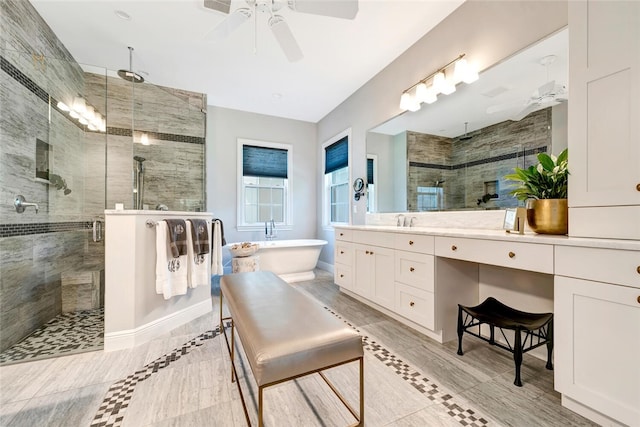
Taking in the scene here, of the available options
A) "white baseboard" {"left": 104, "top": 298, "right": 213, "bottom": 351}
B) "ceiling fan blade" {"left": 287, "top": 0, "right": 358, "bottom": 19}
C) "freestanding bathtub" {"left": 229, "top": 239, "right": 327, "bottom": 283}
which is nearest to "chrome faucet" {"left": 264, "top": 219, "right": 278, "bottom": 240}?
"freestanding bathtub" {"left": 229, "top": 239, "right": 327, "bottom": 283}

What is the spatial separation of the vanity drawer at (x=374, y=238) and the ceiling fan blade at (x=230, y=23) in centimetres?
218

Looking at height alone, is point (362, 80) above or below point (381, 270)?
above

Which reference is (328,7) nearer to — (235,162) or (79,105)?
(79,105)

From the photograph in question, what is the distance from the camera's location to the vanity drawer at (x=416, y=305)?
2.01 m

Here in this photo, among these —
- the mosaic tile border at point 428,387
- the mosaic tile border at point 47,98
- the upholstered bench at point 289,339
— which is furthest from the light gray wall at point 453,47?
the mosaic tile border at point 47,98

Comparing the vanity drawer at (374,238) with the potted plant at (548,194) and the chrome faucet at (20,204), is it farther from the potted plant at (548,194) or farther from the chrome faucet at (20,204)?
the chrome faucet at (20,204)

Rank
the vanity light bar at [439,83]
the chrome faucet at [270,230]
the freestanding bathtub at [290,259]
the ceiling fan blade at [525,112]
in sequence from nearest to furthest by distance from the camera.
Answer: the ceiling fan blade at [525,112]
the vanity light bar at [439,83]
the freestanding bathtub at [290,259]
the chrome faucet at [270,230]

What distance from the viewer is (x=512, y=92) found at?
199 centimetres

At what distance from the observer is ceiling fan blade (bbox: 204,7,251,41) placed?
6.22ft

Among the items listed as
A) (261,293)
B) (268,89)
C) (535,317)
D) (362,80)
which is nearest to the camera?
(261,293)

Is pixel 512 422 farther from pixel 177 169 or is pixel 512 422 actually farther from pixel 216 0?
pixel 177 169

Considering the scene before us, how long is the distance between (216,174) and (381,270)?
3.28 meters

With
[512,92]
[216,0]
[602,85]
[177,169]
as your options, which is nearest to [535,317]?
[602,85]

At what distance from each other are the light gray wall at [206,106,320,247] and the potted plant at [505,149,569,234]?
3.75 metres
